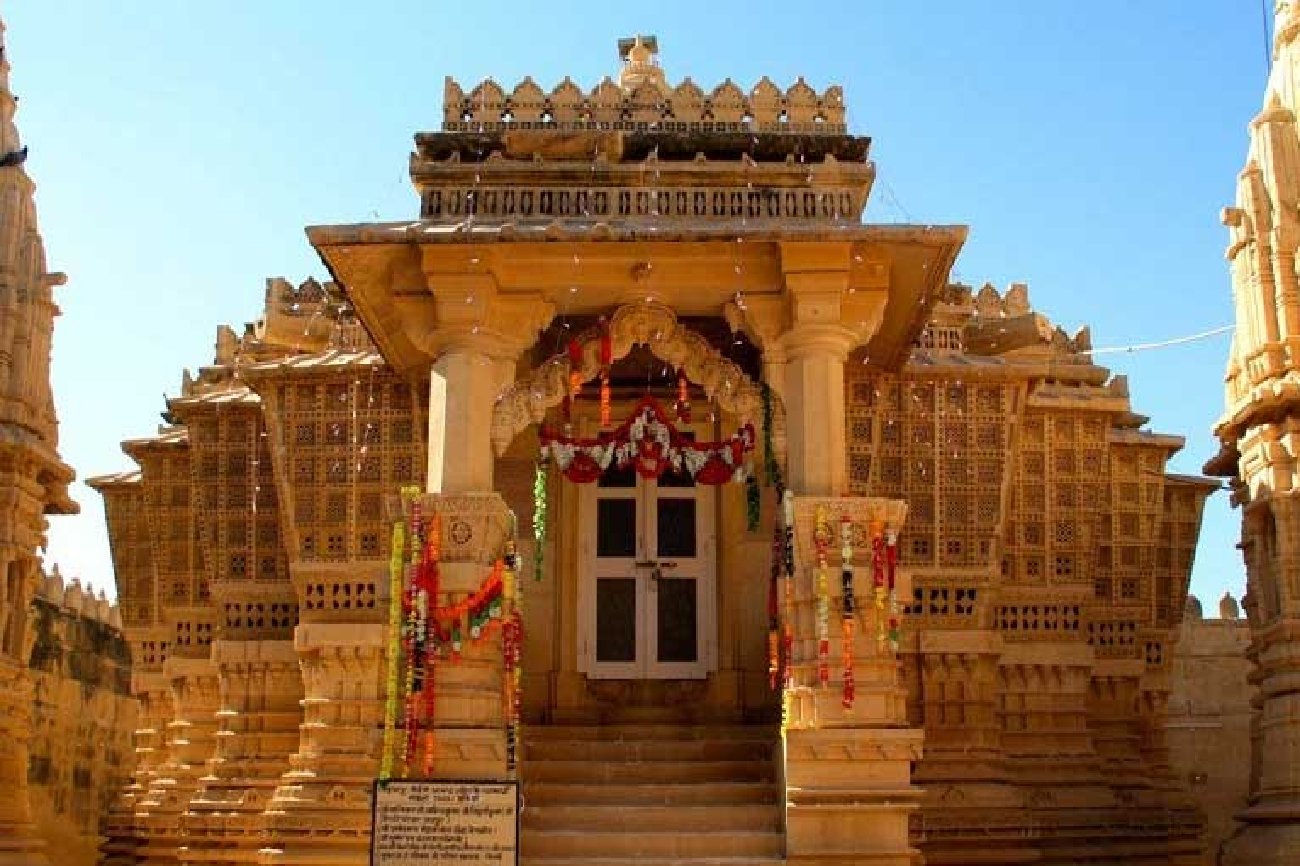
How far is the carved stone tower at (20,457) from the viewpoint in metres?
14.1

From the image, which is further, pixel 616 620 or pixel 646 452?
pixel 616 620

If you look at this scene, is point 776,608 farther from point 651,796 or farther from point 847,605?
point 651,796

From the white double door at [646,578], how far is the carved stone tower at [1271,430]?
15.5 ft

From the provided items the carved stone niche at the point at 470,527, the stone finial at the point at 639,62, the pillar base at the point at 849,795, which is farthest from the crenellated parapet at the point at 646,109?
the pillar base at the point at 849,795

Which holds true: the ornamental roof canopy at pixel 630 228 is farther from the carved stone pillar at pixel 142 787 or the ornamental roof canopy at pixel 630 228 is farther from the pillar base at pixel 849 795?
the carved stone pillar at pixel 142 787

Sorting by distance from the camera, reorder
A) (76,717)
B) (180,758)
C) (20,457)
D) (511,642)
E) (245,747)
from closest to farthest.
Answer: (511,642)
(245,747)
(20,457)
(180,758)
(76,717)

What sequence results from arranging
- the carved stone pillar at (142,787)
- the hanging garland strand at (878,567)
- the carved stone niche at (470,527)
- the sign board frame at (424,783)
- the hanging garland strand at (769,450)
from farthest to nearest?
the carved stone pillar at (142,787)
the hanging garland strand at (769,450)
the carved stone niche at (470,527)
the hanging garland strand at (878,567)
the sign board frame at (424,783)

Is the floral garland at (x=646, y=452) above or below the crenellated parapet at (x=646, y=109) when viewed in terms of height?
below

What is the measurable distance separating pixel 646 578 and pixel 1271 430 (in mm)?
5560

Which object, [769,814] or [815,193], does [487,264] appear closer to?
[815,193]

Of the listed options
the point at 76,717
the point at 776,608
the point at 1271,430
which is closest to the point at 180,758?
the point at 76,717

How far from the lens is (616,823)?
1127cm

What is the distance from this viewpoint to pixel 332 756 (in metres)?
13.3

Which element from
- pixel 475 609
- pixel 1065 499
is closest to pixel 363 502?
pixel 475 609
